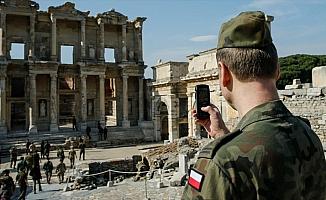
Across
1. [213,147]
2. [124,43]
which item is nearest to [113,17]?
[124,43]

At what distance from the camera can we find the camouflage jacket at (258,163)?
4.50ft

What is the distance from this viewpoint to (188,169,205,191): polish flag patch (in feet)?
4.55

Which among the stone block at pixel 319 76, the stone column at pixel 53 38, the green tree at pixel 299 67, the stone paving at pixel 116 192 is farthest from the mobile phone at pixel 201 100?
the green tree at pixel 299 67

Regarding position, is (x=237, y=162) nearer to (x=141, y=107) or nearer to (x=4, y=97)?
(x=4, y=97)

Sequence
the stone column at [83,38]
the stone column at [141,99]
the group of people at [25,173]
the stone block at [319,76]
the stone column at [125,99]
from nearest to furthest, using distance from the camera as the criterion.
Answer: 1. the group of people at [25,173]
2. the stone block at [319,76]
3. the stone column at [83,38]
4. the stone column at [125,99]
5. the stone column at [141,99]

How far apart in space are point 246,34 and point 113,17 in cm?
3671

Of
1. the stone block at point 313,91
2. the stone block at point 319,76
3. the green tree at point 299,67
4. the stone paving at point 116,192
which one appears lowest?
the stone paving at point 116,192

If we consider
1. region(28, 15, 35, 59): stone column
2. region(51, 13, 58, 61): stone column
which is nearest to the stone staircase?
region(51, 13, 58, 61): stone column

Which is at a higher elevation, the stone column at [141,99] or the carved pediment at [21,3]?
the carved pediment at [21,3]

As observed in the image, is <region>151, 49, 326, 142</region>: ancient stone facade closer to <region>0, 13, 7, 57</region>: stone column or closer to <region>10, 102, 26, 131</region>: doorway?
<region>0, 13, 7, 57</region>: stone column

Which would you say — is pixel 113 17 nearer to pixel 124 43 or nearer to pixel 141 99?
pixel 124 43

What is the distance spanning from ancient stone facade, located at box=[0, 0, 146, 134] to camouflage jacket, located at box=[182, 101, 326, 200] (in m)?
31.1

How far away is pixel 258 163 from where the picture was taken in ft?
4.65

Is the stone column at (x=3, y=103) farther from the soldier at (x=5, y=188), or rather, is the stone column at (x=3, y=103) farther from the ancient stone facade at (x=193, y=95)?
the soldier at (x=5, y=188)
